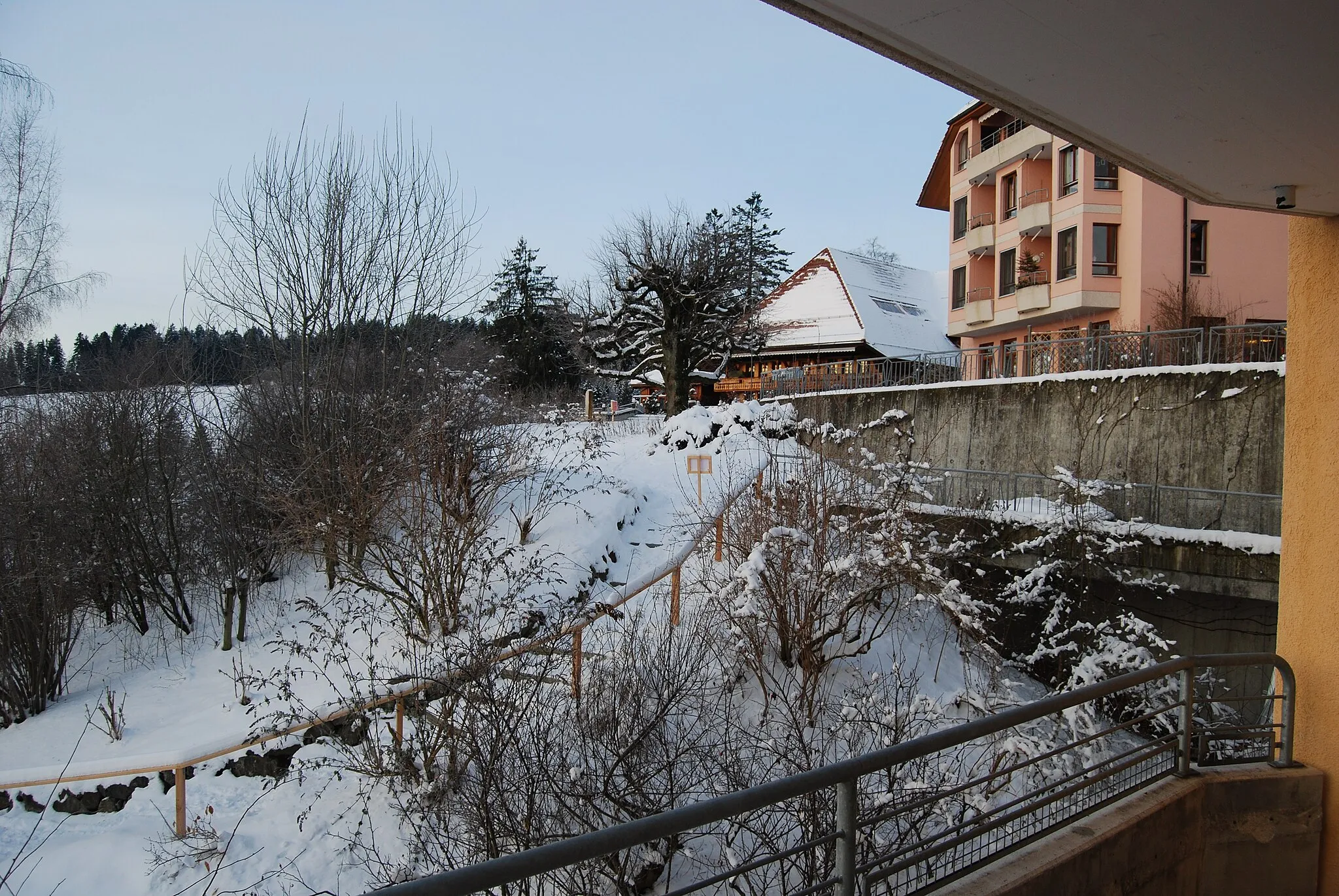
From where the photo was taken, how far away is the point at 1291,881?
13.2 ft

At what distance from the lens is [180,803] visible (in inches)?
267

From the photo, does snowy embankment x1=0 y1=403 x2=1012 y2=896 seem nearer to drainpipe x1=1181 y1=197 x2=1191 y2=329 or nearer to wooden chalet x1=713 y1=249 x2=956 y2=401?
drainpipe x1=1181 y1=197 x2=1191 y2=329

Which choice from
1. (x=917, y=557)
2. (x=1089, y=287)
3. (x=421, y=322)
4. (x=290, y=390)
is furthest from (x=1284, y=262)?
(x=290, y=390)

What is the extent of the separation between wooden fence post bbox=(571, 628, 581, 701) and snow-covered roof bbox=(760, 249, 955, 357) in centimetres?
3026

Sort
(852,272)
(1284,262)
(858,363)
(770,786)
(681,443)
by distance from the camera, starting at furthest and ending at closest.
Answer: (852,272) < (858,363) < (1284,262) < (681,443) < (770,786)

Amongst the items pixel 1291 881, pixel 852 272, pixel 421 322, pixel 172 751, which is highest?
pixel 852 272

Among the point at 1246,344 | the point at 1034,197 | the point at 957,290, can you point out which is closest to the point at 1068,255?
the point at 1034,197

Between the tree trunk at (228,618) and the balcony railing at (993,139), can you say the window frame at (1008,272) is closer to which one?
the balcony railing at (993,139)

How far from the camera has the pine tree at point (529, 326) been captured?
40.2 metres

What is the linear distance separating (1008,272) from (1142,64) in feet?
88.9

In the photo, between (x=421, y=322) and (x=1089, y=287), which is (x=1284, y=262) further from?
(x=421, y=322)

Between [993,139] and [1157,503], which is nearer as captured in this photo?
[1157,503]

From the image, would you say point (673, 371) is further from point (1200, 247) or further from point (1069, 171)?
point (1200, 247)

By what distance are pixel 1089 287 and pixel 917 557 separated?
1745 centimetres
